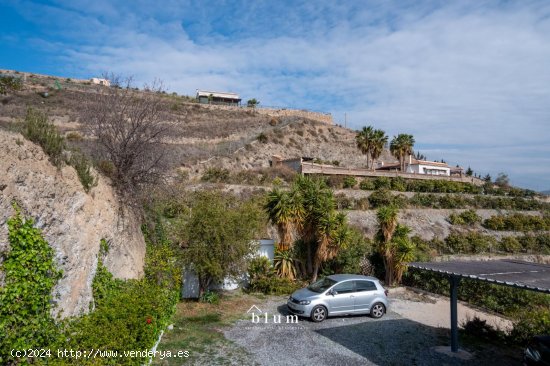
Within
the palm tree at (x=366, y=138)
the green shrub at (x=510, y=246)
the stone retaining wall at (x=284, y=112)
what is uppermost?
the stone retaining wall at (x=284, y=112)

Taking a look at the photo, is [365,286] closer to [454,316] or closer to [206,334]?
[454,316]

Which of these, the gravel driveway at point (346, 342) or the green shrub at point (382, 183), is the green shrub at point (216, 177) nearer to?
the green shrub at point (382, 183)

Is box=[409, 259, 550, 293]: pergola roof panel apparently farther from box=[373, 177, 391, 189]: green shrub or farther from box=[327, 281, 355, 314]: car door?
box=[373, 177, 391, 189]: green shrub

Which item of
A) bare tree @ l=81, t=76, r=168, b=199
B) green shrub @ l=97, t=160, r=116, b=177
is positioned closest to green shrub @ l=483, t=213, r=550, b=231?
bare tree @ l=81, t=76, r=168, b=199

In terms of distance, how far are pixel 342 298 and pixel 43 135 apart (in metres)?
10.6

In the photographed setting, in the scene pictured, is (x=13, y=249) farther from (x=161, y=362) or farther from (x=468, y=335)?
(x=468, y=335)

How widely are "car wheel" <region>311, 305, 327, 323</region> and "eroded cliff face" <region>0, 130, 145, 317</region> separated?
670cm

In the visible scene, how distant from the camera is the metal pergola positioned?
7887 millimetres

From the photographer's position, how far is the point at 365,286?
13469mm

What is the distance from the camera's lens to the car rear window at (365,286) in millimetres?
13367

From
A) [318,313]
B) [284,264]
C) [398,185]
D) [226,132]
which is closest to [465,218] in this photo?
[398,185]

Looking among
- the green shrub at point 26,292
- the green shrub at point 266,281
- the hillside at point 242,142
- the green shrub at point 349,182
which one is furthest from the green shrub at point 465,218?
the green shrub at point 26,292

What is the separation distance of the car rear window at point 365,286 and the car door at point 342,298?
0.73 ft

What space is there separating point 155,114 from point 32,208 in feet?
23.5
